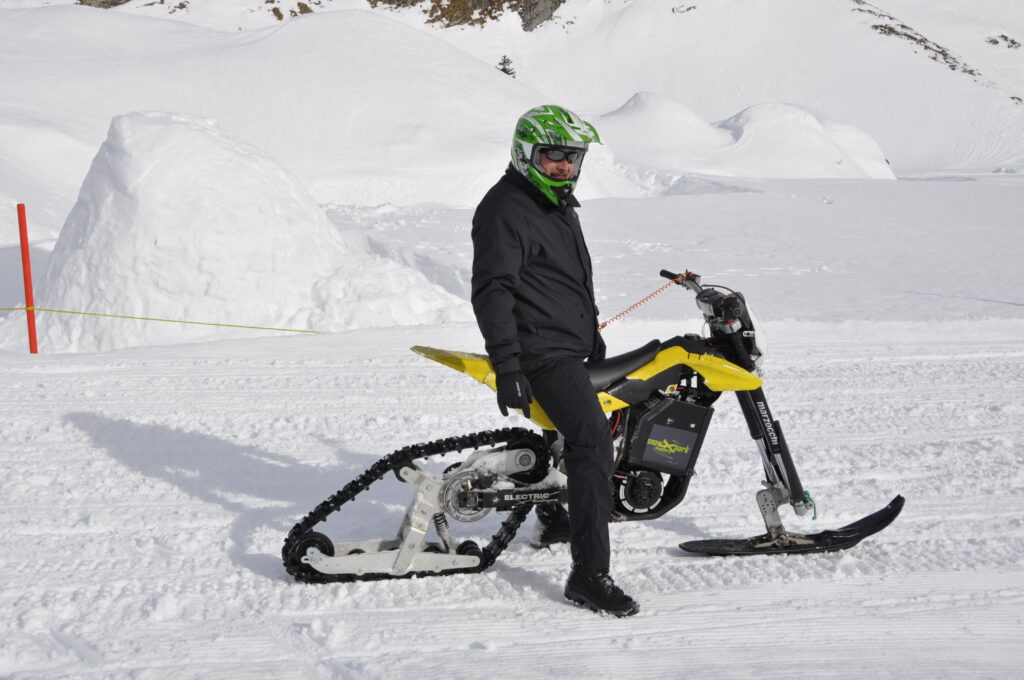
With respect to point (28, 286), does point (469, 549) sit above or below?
above

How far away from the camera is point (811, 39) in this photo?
7112 centimetres

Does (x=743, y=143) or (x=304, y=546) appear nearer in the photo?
(x=304, y=546)

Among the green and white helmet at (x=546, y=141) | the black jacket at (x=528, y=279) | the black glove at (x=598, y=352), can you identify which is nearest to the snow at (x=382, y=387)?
the black glove at (x=598, y=352)

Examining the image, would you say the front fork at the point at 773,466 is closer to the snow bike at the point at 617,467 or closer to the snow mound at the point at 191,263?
the snow bike at the point at 617,467

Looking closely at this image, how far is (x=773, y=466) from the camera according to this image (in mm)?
4051

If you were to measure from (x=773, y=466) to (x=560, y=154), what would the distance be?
5.75 ft

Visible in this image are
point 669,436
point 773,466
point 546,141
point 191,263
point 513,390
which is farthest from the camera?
point 191,263

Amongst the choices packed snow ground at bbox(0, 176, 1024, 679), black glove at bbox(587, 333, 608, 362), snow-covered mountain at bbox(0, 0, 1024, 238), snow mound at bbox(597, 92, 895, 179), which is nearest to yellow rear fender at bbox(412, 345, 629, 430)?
black glove at bbox(587, 333, 608, 362)

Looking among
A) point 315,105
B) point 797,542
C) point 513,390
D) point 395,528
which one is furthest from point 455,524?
point 315,105

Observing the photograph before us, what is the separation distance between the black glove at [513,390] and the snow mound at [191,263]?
6.01 meters

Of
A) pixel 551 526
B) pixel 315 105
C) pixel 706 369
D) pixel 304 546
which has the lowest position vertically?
pixel 551 526

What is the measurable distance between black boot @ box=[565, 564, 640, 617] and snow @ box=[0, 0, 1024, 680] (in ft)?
0.20

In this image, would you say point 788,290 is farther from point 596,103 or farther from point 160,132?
point 596,103

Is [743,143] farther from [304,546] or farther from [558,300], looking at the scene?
[304,546]
